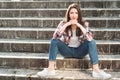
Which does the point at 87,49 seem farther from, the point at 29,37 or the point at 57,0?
the point at 57,0

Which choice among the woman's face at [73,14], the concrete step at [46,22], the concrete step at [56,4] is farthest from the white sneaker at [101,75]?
the concrete step at [56,4]

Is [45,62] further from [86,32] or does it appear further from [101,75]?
[101,75]

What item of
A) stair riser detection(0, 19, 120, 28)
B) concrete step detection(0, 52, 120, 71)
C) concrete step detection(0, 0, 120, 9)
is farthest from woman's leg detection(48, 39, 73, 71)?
concrete step detection(0, 0, 120, 9)

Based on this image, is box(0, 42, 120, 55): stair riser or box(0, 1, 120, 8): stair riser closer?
box(0, 42, 120, 55): stair riser

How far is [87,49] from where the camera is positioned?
15.1 feet

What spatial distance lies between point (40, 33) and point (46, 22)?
1.68 feet

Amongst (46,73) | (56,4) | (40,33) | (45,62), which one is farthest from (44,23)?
(46,73)

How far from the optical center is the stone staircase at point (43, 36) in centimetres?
477

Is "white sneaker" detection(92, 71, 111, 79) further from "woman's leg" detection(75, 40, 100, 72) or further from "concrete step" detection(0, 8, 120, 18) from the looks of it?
"concrete step" detection(0, 8, 120, 18)

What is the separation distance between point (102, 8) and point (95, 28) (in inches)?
41.3

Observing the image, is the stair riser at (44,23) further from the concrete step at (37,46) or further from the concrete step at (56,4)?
the concrete step at (56,4)

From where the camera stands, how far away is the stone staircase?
4.77m

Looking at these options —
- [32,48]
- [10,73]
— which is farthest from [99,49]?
[10,73]

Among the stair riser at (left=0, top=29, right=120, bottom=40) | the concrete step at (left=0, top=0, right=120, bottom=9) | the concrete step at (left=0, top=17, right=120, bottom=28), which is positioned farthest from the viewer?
the concrete step at (left=0, top=0, right=120, bottom=9)
